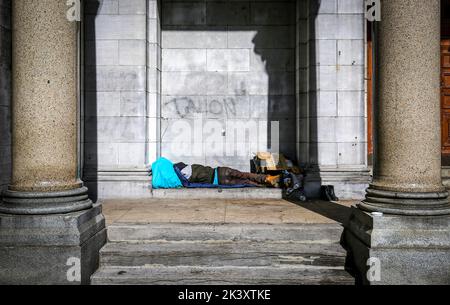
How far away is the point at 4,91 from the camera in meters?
8.20

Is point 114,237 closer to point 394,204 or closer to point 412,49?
point 394,204

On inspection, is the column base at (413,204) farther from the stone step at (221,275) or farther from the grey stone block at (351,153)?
the grey stone block at (351,153)

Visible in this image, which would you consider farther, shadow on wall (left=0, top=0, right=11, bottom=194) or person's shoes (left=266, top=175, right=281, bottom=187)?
person's shoes (left=266, top=175, right=281, bottom=187)

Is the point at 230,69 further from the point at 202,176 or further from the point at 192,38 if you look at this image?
the point at 202,176

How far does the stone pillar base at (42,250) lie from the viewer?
5238 millimetres

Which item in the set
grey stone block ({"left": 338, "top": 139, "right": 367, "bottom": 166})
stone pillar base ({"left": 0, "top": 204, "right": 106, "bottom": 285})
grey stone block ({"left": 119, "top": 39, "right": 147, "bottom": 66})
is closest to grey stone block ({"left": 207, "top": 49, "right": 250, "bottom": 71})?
grey stone block ({"left": 119, "top": 39, "right": 147, "bottom": 66})

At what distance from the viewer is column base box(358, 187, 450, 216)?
5.48 m

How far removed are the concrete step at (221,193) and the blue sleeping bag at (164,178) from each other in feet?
0.69

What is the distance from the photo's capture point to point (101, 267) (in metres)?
6.01

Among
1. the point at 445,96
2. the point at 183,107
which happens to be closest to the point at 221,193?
the point at 183,107

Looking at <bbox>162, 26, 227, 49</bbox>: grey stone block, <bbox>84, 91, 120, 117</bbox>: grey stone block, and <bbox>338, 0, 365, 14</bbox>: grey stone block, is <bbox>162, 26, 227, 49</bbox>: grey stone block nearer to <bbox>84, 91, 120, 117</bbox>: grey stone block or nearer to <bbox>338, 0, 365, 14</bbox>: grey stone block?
<bbox>84, 91, 120, 117</bbox>: grey stone block

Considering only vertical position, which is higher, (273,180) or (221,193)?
(273,180)

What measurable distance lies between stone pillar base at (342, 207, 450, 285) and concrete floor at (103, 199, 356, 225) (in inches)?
63.8

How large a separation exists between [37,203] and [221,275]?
272cm
